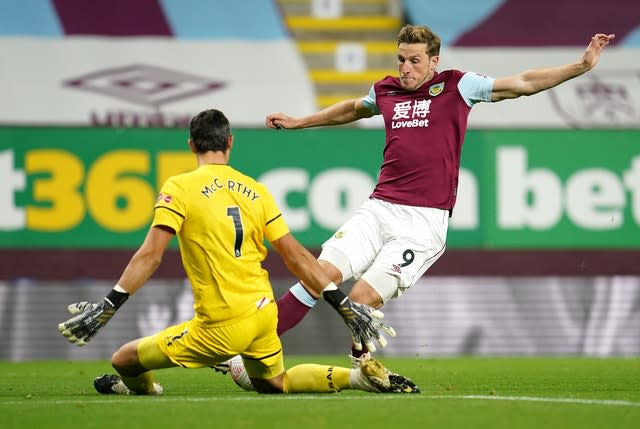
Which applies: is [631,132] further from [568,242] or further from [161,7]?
[161,7]

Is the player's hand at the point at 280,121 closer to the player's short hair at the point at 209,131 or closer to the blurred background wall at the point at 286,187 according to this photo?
the player's short hair at the point at 209,131

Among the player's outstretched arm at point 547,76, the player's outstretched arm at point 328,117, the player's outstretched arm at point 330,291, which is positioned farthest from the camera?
A: the player's outstretched arm at point 328,117

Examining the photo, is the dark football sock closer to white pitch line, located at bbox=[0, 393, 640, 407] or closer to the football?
the football

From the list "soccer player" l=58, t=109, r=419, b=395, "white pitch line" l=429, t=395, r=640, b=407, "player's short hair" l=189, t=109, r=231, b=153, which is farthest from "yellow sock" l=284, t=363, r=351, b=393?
Answer: "player's short hair" l=189, t=109, r=231, b=153

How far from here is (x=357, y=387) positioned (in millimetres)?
7066

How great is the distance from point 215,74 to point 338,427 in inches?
391

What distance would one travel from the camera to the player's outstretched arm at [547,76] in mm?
7434

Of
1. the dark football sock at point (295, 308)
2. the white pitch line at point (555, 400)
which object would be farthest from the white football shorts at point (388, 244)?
the white pitch line at point (555, 400)

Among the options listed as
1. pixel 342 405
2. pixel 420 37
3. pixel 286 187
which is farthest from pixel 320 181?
pixel 342 405

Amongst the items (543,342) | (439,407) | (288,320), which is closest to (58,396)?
(288,320)

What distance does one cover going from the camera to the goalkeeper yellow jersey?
6715mm

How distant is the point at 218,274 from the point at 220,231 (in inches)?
9.6

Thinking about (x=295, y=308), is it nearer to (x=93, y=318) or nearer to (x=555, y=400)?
(x=93, y=318)

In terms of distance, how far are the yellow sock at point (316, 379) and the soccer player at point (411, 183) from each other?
703 millimetres
